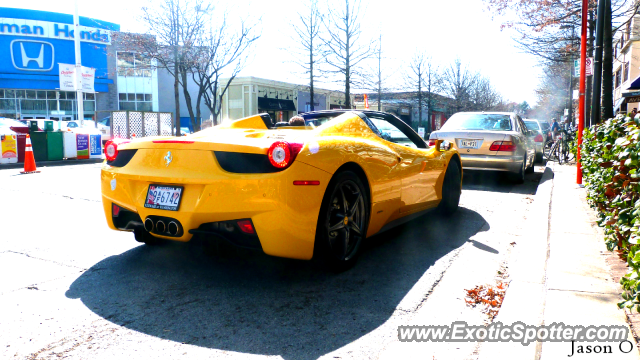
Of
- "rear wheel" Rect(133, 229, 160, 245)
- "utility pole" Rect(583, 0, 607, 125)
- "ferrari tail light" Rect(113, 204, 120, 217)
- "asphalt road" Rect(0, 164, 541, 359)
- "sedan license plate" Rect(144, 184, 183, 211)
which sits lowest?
"asphalt road" Rect(0, 164, 541, 359)

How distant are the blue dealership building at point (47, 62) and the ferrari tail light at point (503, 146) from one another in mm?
36394

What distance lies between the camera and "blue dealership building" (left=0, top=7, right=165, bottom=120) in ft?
138

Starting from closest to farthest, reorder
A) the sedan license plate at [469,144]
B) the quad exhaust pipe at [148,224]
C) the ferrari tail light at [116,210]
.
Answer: the quad exhaust pipe at [148,224] < the ferrari tail light at [116,210] < the sedan license plate at [469,144]

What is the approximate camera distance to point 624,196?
369cm

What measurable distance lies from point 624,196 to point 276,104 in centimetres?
4261

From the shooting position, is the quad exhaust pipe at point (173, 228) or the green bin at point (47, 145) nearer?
the quad exhaust pipe at point (173, 228)

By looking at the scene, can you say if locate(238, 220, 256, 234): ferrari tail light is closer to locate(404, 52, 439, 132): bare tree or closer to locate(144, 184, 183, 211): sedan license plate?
locate(144, 184, 183, 211): sedan license plate

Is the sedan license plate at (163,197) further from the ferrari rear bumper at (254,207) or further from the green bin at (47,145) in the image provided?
the green bin at (47,145)

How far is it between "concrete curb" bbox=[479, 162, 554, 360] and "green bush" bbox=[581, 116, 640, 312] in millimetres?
489

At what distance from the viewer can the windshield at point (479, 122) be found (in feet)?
33.6

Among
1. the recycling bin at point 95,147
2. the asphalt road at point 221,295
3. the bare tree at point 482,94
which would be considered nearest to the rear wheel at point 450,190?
the asphalt road at point 221,295

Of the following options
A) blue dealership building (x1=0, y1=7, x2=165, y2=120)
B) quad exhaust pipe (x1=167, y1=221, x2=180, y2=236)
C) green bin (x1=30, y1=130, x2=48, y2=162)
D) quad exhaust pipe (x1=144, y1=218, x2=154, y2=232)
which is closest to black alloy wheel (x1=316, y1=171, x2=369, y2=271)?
quad exhaust pipe (x1=167, y1=221, x2=180, y2=236)

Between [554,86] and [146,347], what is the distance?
5362 centimetres

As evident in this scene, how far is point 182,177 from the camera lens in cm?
360
